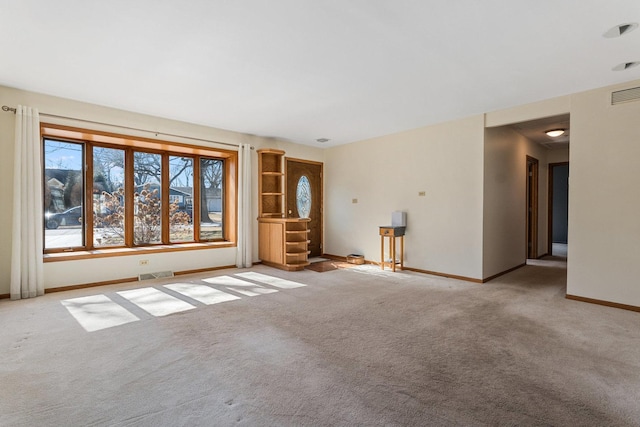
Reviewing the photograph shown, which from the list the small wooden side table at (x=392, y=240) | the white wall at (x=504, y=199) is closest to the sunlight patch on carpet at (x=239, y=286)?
the small wooden side table at (x=392, y=240)

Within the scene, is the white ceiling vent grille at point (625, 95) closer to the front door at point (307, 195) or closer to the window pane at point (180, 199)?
the front door at point (307, 195)

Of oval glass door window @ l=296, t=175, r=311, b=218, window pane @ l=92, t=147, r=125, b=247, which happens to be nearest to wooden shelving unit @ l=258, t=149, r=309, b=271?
oval glass door window @ l=296, t=175, r=311, b=218

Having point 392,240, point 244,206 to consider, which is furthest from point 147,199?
point 392,240

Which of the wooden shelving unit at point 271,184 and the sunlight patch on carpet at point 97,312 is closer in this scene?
the sunlight patch on carpet at point 97,312

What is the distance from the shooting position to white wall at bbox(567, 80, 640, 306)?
3.76 meters

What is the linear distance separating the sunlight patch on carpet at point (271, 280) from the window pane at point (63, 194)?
270cm

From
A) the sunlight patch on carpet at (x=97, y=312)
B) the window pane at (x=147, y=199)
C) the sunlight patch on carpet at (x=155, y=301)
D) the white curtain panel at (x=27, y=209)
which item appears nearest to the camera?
the sunlight patch on carpet at (x=97, y=312)

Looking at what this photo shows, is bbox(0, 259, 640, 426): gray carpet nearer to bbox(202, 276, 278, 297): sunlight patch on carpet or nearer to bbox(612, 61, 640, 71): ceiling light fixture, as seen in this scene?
bbox(202, 276, 278, 297): sunlight patch on carpet

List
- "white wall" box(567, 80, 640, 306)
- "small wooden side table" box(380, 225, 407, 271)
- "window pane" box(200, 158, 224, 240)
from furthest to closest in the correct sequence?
"window pane" box(200, 158, 224, 240) < "small wooden side table" box(380, 225, 407, 271) < "white wall" box(567, 80, 640, 306)

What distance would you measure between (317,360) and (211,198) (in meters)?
4.83

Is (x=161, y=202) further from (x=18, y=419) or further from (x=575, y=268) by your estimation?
(x=575, y=268)

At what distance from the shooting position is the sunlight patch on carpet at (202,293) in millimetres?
4105

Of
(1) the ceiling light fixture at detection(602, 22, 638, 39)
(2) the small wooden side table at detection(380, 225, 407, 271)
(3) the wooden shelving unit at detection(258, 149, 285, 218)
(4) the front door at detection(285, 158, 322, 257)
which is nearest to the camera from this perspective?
(1) the ceiling light fixture at detection(602, 22, 638, 39)

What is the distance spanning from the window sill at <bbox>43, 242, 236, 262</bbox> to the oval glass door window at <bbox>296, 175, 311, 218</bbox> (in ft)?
6.31
